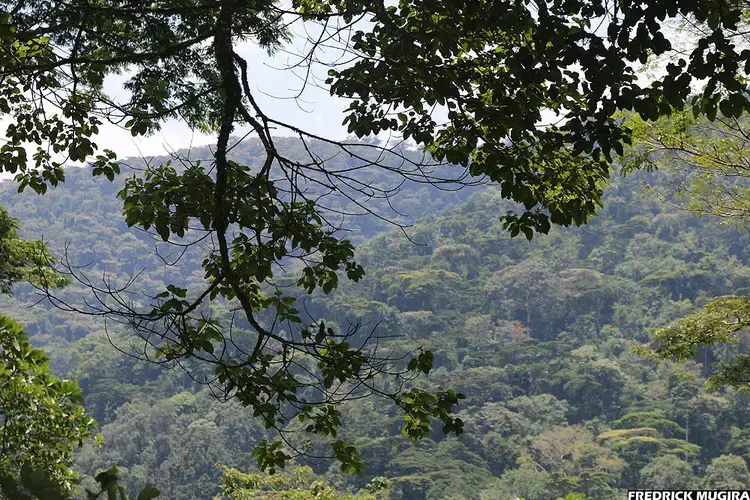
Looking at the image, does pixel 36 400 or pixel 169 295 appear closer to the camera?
pixel 169 295

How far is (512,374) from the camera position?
101 ft

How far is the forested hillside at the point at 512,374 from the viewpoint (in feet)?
77.6

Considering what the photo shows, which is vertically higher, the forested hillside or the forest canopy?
the forested hillside

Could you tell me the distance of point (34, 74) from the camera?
102 inches

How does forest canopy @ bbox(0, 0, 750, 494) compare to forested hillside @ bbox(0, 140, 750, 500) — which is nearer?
forest canopy @ bbox(0, 0, 750, 494)

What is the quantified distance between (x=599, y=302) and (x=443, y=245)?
970cm

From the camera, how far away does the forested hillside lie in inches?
931

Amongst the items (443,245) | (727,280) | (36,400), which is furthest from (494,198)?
(36,400)

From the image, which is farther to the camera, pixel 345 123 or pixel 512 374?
pixel 512 374

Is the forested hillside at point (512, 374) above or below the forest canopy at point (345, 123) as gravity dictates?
above

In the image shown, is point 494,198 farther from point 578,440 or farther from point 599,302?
point 578,440

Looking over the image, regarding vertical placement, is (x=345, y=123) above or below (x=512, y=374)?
below

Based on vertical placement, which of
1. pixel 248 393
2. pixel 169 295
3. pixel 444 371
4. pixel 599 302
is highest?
pixel 599 302

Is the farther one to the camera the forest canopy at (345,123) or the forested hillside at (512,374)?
the forested hillside at (512,374)
